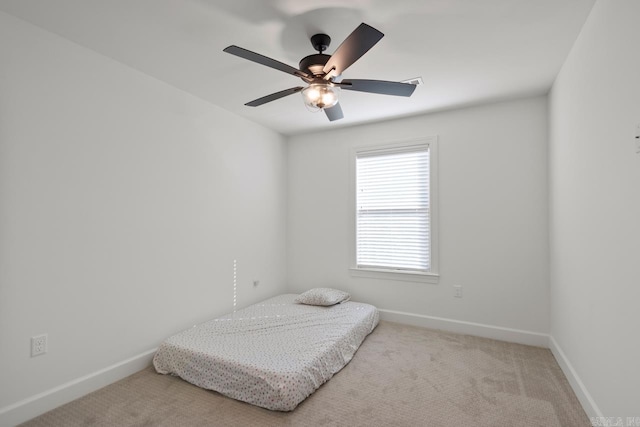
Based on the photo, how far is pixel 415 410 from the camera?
2.04 m

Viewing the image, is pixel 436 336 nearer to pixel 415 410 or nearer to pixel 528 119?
pixel 415 410

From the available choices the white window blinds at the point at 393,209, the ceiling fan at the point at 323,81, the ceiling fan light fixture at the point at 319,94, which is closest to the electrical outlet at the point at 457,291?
the white window blinds at the point at 393,209

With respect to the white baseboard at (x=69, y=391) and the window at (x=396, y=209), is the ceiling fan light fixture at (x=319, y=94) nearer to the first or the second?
the window at (x=396, y=209)

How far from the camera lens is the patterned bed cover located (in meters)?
2.08

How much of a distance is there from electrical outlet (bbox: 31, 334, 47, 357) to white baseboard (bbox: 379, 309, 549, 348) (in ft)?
10.4

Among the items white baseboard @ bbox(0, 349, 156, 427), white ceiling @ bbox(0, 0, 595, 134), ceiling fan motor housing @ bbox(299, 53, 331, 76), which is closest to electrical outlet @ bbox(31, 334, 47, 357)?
white baseboard @ bbox(0, 349, 156, 427)

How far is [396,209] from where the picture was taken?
3779 mm

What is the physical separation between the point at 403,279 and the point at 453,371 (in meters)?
1.26

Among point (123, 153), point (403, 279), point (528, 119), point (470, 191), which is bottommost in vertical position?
point (403, 279)

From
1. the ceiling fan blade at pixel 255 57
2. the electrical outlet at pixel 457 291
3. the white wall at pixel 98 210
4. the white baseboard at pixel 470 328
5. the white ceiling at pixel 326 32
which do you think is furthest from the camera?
the electrical outlet at pixel 457 291

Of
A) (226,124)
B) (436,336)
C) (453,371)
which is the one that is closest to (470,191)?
(436,336)

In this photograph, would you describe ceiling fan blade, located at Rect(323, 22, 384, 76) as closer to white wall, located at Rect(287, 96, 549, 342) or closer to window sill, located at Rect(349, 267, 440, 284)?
white wall, located at Rect(287, 96, 549, 342)

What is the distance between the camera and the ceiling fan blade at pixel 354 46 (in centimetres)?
147

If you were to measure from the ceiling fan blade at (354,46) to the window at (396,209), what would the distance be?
2084 mm
